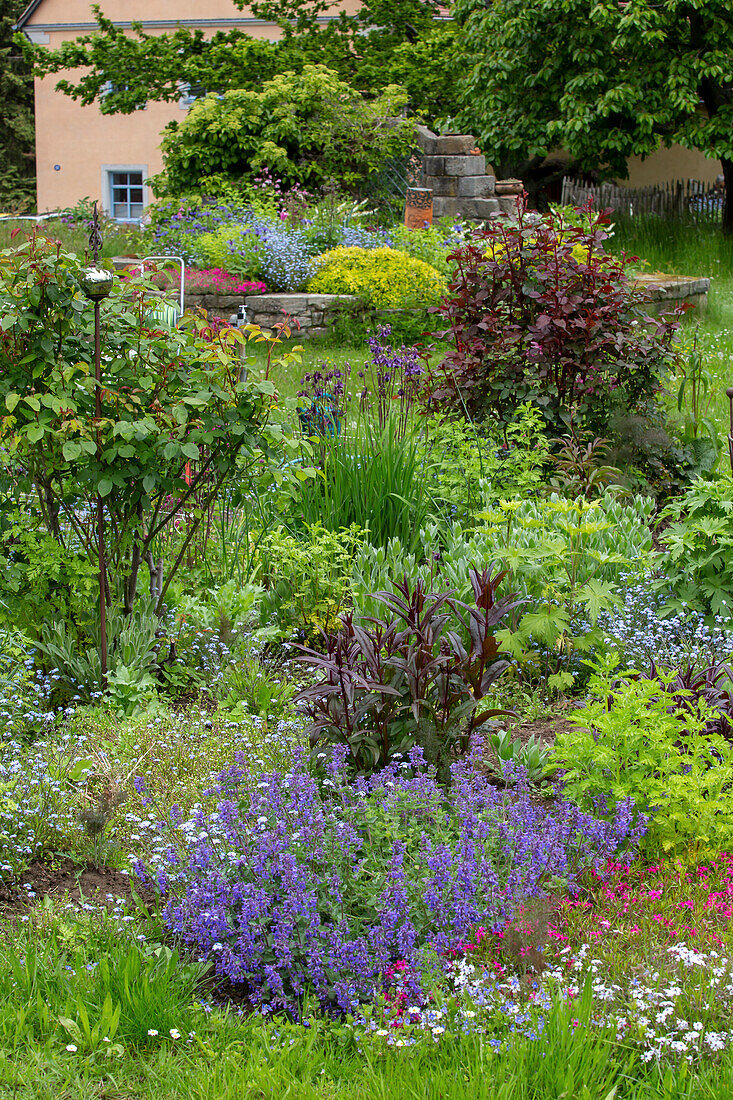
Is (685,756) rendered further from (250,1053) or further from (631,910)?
(250,1053)

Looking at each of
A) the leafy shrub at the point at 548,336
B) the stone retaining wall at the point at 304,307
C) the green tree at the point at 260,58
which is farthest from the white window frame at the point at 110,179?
the leafy shrub at the point at 548,336

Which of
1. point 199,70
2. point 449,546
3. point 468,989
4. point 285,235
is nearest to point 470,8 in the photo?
point 199,70

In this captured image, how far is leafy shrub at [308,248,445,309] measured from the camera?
36.6 ft

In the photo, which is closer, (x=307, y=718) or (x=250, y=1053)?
(x=250, y=1053)

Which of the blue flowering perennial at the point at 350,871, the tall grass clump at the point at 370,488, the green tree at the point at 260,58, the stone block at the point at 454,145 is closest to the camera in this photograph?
the blue flowering perennial at the point at 350,871

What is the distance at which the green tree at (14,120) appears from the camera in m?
28.6

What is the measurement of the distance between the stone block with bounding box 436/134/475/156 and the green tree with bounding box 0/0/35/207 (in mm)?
17862

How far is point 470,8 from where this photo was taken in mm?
16328

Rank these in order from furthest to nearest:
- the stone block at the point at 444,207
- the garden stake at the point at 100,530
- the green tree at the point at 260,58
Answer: the green tree at the point at 260,58 < the stone block at the point at 444,207 < the garden stake at the point at 100,530

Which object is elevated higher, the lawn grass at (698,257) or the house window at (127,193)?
the house window at (127,193)

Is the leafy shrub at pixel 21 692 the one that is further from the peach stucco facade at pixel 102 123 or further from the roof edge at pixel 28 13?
the roof edge at pixel 28 13

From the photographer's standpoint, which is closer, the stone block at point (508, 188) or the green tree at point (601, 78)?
the green tree at point (601, 78)

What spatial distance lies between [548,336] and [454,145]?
8502 mm

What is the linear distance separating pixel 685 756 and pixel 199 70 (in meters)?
16.9
